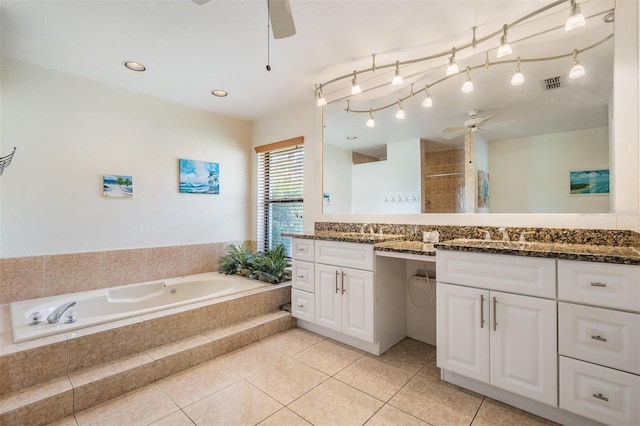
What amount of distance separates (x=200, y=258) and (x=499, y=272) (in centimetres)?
319

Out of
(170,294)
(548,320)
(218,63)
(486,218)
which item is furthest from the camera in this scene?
(170,294)

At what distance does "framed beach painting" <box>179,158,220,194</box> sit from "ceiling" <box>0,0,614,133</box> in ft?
3.13

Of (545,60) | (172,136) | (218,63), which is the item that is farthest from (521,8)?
(172,136)

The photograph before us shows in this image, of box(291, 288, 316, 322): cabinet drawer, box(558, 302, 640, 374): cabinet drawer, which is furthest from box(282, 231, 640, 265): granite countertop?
box(291, 288, 316, 322): cabinet drawer

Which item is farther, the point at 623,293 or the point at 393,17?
the point at 393,17

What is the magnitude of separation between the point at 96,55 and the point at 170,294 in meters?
2.28

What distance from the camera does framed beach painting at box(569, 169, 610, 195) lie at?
1.75 meters

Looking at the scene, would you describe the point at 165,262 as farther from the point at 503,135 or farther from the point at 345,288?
the point at 503,135

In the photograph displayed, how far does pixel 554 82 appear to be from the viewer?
6.23 feet

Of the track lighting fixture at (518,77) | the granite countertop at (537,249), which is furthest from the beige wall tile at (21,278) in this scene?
the track lighting fixture at (518,77)

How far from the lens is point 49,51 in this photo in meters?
2.29

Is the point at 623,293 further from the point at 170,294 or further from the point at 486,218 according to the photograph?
the point at 170,294

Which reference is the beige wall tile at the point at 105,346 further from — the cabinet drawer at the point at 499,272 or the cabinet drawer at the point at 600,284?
the cabinet drawer at the point at 600,284

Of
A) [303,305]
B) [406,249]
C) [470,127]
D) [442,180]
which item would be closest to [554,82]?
[470,127]
